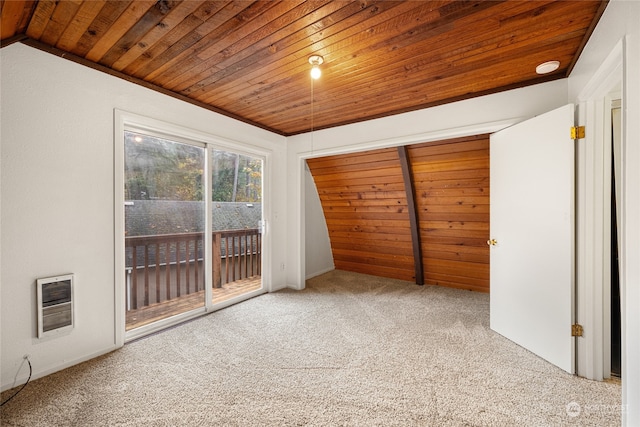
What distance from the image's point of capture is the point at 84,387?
1788 millimetres

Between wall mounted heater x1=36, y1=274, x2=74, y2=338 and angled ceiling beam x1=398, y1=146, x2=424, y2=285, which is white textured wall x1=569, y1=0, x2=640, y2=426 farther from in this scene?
wall mounted heater x1=36, y1=274, x2=74, y2=338

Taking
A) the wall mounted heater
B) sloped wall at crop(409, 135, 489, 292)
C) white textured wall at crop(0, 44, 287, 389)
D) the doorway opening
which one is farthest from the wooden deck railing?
the doorway opening

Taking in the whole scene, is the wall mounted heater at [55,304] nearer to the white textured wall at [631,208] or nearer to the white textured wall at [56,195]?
the white textured wall at [56,195]

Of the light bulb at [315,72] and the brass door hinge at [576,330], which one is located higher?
the light bulb at [315,72]

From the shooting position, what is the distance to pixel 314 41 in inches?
70.1

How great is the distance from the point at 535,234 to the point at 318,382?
203 centimetres

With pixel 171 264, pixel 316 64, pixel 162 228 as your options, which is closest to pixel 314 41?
pixel 316 64

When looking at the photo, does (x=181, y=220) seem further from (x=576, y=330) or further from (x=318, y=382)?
(x=576, y=330)

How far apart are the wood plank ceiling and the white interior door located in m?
0.57

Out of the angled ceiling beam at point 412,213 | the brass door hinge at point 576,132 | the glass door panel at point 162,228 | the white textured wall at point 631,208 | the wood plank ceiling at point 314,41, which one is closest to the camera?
the white textured wall at point 631,208

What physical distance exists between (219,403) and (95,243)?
1.59 metres

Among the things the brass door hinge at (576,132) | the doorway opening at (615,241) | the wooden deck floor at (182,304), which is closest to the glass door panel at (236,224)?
the wooden deck floor at (182,304)

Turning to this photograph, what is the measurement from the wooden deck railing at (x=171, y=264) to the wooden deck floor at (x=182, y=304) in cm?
5

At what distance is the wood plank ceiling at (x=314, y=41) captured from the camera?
1.50 m
